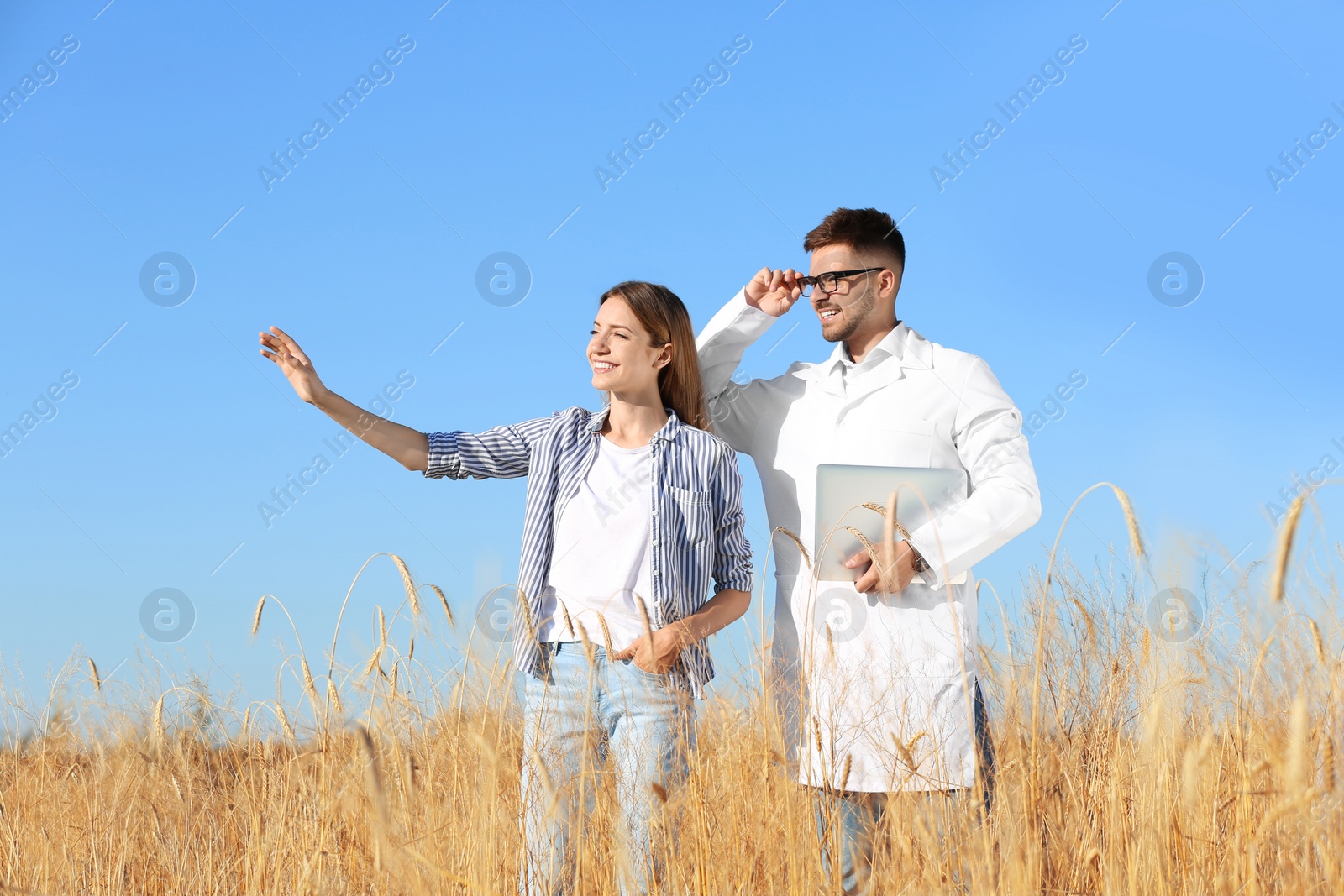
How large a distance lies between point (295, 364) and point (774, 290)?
1460 mm

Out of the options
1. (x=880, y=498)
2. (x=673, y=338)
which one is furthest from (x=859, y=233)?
(x=880, y=498)

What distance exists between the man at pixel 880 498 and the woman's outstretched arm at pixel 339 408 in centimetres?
97

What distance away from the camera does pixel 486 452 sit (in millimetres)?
2891

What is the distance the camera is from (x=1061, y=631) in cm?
324

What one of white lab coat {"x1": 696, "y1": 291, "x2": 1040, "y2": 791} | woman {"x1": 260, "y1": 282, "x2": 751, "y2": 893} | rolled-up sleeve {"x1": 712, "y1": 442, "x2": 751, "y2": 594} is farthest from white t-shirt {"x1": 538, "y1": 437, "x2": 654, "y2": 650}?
white lab coat {"x1": 696, "y1": 291, "x2": 1040, "y2": 791}

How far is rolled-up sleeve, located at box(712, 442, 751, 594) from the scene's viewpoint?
275 cm

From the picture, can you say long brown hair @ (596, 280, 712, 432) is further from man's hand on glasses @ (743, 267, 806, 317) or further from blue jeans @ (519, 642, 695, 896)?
blue jeans @ (519, 642, 695, 896)

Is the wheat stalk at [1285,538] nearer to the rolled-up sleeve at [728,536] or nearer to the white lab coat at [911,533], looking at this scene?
the white lab coat at [911,533]

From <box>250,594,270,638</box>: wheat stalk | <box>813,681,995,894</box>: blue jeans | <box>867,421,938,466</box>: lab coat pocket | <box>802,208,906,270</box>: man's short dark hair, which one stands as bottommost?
<box>813,681,995,894</box>: blue jeans

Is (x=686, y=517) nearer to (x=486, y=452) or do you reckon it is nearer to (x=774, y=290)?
(x=486, y=452)

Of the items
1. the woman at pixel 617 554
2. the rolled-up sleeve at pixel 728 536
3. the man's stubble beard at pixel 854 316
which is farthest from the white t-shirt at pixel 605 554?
the man's stubble beard at pixel 854 316

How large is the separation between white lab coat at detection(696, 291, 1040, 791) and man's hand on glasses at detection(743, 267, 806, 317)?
38mm

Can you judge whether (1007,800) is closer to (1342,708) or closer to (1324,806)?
(1324,806)

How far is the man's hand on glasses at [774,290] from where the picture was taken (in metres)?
3.21
